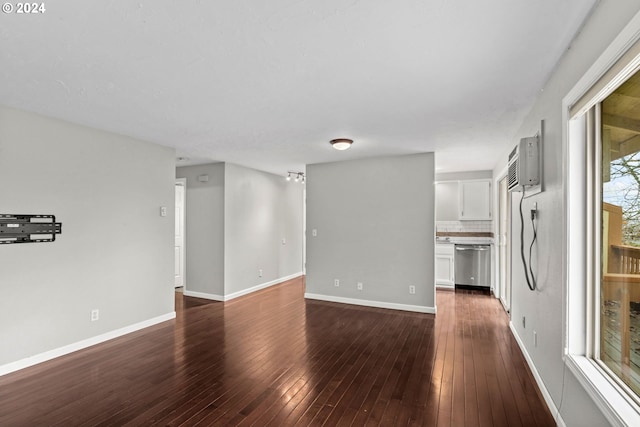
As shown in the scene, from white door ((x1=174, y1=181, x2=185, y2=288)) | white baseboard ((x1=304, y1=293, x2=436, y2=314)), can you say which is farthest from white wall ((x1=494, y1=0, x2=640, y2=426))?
white door ((x1=174, y1=181, x2=185, y2=288))

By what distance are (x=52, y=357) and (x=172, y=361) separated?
1.22 metres

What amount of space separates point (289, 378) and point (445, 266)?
472 cm

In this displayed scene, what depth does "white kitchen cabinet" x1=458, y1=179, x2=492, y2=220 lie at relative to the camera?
6.38m

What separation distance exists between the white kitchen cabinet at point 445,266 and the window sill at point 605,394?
15.4 ft

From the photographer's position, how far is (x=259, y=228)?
6.42m

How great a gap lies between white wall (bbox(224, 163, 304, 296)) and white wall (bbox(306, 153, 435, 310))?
1216 millimetres

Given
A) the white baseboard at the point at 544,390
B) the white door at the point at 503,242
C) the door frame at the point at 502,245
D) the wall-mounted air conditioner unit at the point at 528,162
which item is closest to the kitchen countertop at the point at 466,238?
the door frame at the point at 502,245

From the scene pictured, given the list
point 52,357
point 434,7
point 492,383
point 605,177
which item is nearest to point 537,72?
point 605,177

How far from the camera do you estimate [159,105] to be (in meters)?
2.90

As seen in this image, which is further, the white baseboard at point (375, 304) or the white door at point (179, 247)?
the white door at point (179, 247)

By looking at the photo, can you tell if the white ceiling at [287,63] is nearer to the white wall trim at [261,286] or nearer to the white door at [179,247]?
the white wall trim at [261,286]

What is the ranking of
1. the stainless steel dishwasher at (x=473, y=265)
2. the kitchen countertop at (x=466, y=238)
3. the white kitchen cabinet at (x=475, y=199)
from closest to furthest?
the stainless steel dishwasher at (x=473, y=265) < the white kitchen cabinet at (x=475, y=199) < the kitchen countertop at (x=466, y=238)

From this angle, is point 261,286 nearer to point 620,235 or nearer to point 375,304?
point 375,304

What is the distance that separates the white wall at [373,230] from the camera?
4871 millimetres
